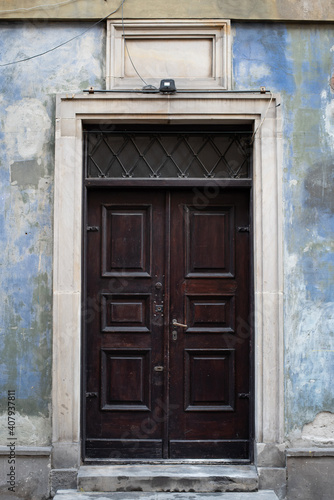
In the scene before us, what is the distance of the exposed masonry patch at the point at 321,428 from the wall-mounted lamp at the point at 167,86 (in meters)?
3.27

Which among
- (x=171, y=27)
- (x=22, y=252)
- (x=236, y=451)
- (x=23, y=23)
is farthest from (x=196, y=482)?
(x=23, y=23)

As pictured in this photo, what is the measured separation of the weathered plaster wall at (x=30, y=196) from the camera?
16.2 feet

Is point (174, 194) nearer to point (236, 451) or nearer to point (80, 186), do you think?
point (80, 186)

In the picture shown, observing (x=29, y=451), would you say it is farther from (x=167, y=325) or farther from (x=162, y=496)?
(x=167, y=325)

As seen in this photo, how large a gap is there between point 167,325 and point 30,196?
1.78 m

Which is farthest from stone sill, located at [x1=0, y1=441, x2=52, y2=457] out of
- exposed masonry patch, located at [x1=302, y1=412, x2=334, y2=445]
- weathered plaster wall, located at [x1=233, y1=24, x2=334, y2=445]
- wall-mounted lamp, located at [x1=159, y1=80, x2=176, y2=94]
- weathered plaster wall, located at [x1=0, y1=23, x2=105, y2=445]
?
wall-mounted lamp, located at [x1=159, y1=80, x2=176, y2=94]

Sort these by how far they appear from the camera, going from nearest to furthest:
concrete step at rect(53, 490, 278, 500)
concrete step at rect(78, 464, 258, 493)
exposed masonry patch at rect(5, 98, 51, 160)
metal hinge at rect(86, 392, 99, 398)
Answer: concrete step at rect(53, 490, 278, 500)
concrete step at rect(78, 464, 258, 493)
exposed masonry patch at rect(5, 98, 51, 160)
metal hinge at rect(86, 392, 99, 398)

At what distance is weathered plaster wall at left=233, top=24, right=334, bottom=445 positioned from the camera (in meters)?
4.93

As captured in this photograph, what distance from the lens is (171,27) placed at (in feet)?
16.6

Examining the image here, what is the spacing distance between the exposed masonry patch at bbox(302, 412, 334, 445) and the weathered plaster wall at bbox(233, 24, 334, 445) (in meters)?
0.01

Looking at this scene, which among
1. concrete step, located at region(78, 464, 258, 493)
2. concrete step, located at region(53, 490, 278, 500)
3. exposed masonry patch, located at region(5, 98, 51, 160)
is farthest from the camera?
exposed masonry patch, located at region(5, 98, 51, 160)

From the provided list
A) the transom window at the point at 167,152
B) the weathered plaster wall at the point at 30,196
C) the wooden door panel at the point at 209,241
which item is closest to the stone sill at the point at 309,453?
the wooden door panel at the point at 209,241

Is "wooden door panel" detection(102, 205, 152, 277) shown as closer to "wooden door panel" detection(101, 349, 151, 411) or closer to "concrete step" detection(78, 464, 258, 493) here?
"wooden door panel" detection(101, 349, 151, 411)

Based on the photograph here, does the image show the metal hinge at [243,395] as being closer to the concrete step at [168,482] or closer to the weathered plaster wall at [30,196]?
the concrete step at [168,482]
